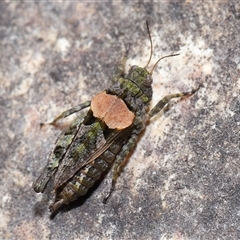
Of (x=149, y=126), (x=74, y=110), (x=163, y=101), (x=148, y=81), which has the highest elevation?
(x=148, y=81)

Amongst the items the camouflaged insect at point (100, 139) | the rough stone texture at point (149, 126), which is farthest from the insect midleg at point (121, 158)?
the rough stone texture at point (149, 126)

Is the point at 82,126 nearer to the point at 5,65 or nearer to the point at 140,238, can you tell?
the point at 140,238

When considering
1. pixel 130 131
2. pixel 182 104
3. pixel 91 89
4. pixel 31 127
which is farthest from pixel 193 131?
pixel 31 127

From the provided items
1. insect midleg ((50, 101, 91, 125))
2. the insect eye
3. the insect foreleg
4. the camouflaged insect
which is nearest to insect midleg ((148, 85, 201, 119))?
the camouflaged insect

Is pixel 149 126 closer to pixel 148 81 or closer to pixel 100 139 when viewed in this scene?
pixel 148 81

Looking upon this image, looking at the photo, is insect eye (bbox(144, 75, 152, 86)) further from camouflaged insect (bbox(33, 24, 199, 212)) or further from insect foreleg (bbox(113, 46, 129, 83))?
insect foreleg (bbox(113, 46, 129, 83))

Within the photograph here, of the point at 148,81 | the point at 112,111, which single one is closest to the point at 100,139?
the point at 112,111

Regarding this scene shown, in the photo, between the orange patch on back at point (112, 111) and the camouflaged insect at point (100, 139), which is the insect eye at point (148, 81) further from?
the orange patch on back at point (112, 111)
